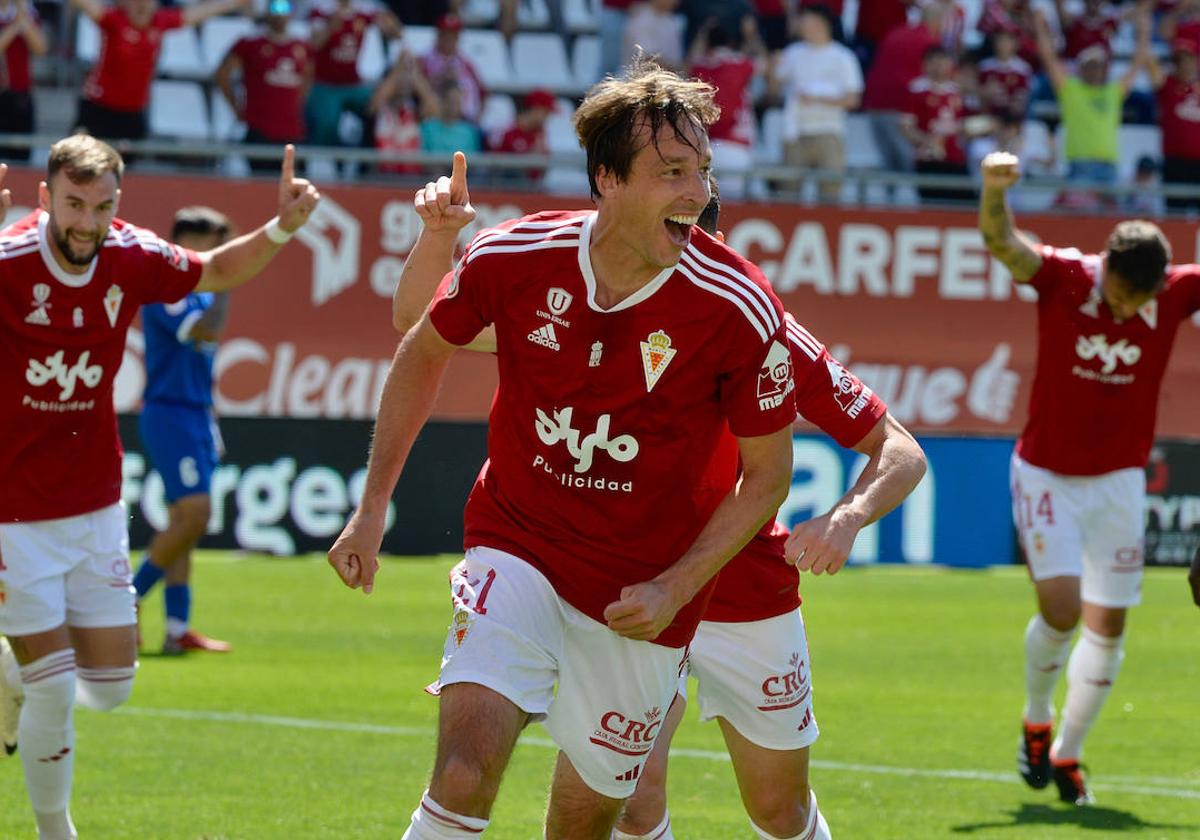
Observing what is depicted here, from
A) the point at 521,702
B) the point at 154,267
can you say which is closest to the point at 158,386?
the point at 154,267

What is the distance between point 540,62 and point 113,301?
14958 millimetres

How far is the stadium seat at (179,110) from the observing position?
65.3 ft

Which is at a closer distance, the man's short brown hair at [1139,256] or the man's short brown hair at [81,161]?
the man's short brown hair at [81,161]

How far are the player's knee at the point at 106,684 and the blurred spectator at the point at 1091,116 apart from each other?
15.7 metres

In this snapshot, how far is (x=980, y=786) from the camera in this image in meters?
9.02

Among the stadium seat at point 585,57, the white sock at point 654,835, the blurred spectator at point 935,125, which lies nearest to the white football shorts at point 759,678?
the white sock at point 654,835

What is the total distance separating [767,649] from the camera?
5.97m

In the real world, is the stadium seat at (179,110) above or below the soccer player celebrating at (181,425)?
above

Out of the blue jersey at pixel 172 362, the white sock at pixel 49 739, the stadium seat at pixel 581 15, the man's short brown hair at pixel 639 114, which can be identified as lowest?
the white sock at pixel 49 739

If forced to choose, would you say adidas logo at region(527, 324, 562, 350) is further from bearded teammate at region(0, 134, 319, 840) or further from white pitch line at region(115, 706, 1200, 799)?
white pitch line at region(115, 706, 1200, 799)

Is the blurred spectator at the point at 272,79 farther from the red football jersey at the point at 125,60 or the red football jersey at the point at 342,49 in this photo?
the red football jersey at the point at 125,60

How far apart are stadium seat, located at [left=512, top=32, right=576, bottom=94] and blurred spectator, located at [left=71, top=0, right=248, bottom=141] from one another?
480cm

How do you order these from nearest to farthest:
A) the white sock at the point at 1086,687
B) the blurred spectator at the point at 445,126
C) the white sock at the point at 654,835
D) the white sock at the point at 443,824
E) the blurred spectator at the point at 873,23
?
the white sock at the point at 443,824 < the white sock at the point at 654,835 < the white sock at the point at 1086,687 < the blurred spectator at the point at 445,126 < the blurred spectator at the point at 873,23

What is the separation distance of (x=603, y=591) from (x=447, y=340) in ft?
2.63
